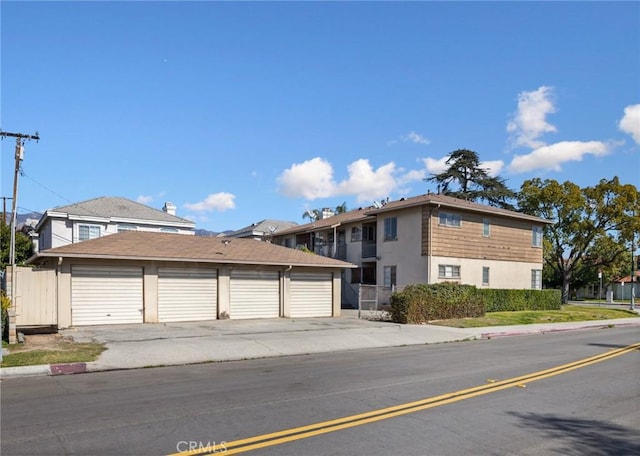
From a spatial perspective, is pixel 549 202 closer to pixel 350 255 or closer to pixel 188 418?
pixel 350 255

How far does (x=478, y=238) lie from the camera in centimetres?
3284

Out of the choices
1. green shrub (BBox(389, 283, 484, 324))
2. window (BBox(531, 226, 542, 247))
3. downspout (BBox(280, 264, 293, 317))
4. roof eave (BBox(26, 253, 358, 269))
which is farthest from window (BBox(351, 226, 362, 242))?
window (BBox(531, 226, 542, 247))

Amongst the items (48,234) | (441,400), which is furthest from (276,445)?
(48,234)

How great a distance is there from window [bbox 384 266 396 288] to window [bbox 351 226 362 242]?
12.8 feet

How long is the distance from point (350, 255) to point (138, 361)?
25.9 meters

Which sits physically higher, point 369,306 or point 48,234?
point 48,234

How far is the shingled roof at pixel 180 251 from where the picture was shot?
65.4 ft

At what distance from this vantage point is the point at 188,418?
693cm

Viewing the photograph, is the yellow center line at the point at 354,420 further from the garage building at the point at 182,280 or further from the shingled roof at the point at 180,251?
the shingled roof at the point at 180,251

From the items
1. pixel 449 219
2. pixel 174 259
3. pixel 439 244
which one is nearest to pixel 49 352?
pixel 174 259

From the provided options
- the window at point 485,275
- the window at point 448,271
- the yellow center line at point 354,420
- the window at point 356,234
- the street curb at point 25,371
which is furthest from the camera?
the window at point 356,234

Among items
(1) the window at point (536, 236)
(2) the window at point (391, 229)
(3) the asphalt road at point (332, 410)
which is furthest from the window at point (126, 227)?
(3) the asphalt road at point (332, 410)

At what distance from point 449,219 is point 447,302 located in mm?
7346

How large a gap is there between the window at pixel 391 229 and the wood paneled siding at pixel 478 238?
2.79m
